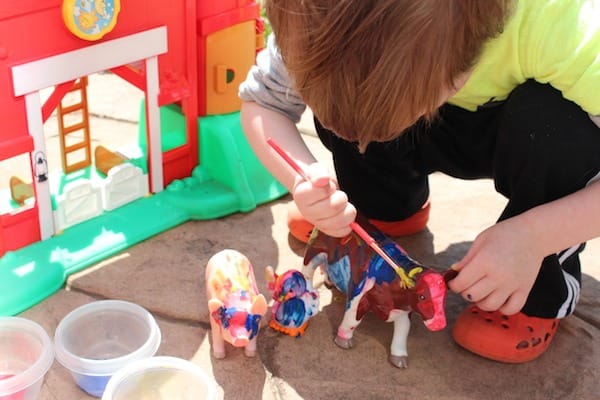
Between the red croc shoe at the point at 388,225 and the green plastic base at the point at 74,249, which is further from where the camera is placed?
the red croc shoe at the point at 388,225

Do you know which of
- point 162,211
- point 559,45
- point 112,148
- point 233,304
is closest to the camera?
point 559,45

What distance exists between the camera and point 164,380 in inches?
44.1

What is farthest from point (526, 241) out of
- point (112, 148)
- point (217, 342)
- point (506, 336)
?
point (112, 148)

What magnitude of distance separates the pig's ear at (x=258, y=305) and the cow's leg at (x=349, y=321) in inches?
5.0

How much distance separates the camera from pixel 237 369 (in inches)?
46.5

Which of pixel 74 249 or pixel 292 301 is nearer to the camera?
pixel 292 301

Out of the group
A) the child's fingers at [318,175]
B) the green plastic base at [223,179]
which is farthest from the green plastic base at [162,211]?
Result: the child's fingers at [318,175]

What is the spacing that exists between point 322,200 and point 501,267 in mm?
234

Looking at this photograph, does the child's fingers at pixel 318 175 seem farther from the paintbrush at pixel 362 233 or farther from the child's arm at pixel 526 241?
the child's arm at pixel 526 241

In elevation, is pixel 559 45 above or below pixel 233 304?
above

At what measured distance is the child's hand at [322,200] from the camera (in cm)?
107

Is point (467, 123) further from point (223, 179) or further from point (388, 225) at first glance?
point (223, 179)

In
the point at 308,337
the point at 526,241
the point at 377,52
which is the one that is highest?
the point at 377,52

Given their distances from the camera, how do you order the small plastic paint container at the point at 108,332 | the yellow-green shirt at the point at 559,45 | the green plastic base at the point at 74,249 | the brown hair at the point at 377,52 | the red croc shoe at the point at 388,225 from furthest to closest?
1. the red croc shoe at the point at 388,225
2. the green plastic base at the point at 74,249
3. the small plastic paint container at the point at 108,332
4. the yellow-green shirt at the point at 559,45
5. the brown hair at the point at 377,52
